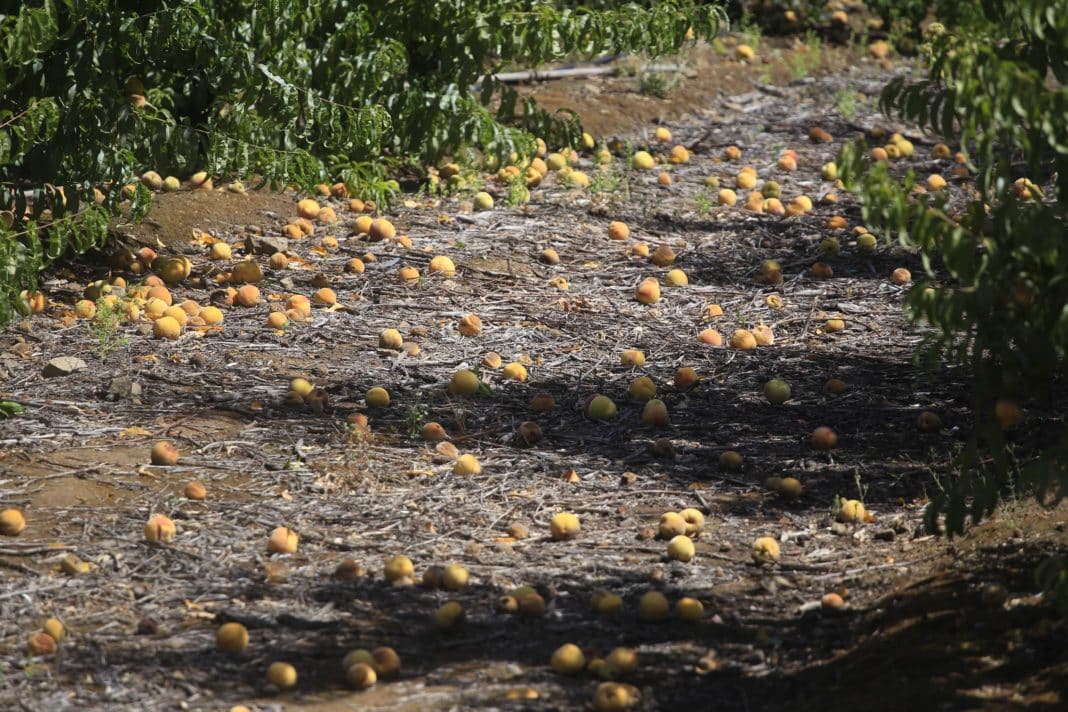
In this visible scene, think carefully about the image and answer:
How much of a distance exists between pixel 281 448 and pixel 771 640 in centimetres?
193

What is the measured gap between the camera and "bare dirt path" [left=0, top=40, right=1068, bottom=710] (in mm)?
3201

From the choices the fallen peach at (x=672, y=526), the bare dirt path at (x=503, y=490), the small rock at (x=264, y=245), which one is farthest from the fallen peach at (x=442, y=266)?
the fallen peach at (x=672, y=526)

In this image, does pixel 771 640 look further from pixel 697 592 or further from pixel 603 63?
pixel 603 63

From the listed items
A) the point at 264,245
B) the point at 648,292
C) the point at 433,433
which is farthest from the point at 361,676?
the point at 264,245

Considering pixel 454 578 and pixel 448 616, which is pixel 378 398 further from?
pixel 448 616

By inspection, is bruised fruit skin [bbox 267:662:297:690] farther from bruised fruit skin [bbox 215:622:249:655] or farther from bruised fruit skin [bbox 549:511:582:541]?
bruised fruit skin [bbox 549:511:582:541]

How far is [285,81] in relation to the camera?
19.0ft

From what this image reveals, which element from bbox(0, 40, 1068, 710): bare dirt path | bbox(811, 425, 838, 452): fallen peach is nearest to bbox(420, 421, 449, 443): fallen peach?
bbox(0, 40, 1068, 710): bare dirt path

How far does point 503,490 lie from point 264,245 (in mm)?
2556

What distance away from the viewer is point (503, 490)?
428 centimetres

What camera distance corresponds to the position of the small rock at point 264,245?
6.23m

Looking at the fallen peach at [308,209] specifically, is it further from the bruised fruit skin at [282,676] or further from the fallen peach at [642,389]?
the bruised fruit skin at [282,676]

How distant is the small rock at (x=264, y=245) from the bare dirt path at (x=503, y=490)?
0.51 feet

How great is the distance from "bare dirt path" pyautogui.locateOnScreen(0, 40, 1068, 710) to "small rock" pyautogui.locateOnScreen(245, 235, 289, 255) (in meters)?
0.16
